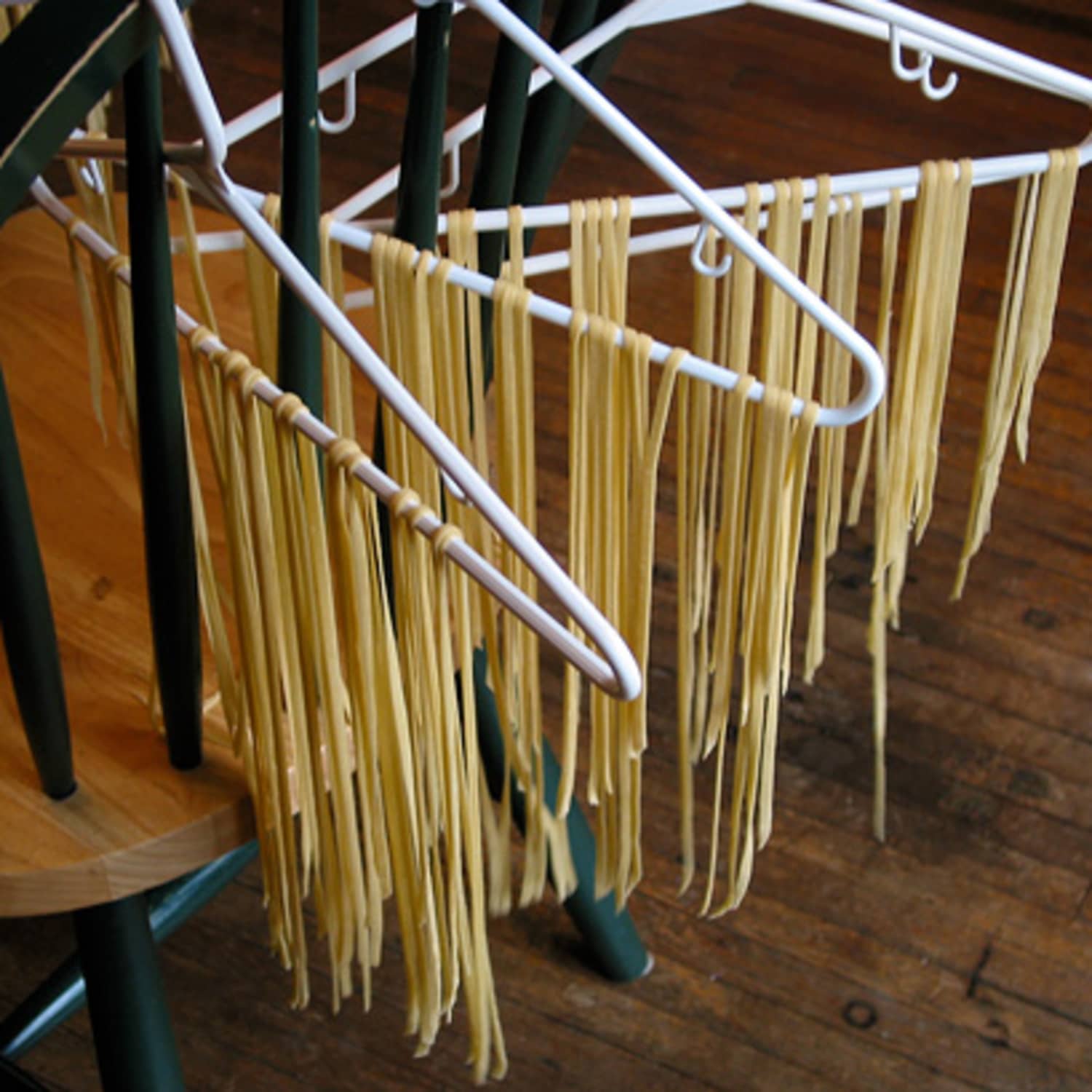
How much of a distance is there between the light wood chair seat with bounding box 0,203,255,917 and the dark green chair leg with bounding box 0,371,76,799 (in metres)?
0.03

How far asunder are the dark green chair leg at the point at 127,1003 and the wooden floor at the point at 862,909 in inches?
14.3

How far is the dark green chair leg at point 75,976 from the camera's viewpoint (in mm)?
1270

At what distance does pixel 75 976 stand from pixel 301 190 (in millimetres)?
825

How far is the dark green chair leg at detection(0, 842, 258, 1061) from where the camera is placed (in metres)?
1.27

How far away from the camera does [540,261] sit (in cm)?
82

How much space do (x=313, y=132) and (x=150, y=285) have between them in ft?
0.30

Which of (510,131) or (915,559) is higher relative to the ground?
(510,131)

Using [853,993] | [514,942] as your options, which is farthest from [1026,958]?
[514,942]

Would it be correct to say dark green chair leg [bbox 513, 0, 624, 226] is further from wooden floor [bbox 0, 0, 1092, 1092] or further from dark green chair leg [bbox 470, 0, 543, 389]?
wooden floor [bbox 0, 0, 1092, 1092]

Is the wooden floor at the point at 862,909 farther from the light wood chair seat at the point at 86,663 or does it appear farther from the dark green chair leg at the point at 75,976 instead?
the light wood chair seat at the point at 86,663

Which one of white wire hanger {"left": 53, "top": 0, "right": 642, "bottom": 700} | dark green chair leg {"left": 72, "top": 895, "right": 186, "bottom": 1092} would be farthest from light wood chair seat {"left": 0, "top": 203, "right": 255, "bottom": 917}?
white wire hanger {"left": 53, "top": 0, "right": 642, "bottom": 700}

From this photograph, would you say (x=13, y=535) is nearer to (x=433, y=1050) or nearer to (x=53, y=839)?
(x=53, y=839)

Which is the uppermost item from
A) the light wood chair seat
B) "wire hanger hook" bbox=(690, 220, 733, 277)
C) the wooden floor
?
"wire hanger hook" bbox=(690, 220, 733, 277)

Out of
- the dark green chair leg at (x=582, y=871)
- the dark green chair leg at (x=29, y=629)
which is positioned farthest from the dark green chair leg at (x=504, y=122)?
the dark green chair leg at (x=582, y=871)
